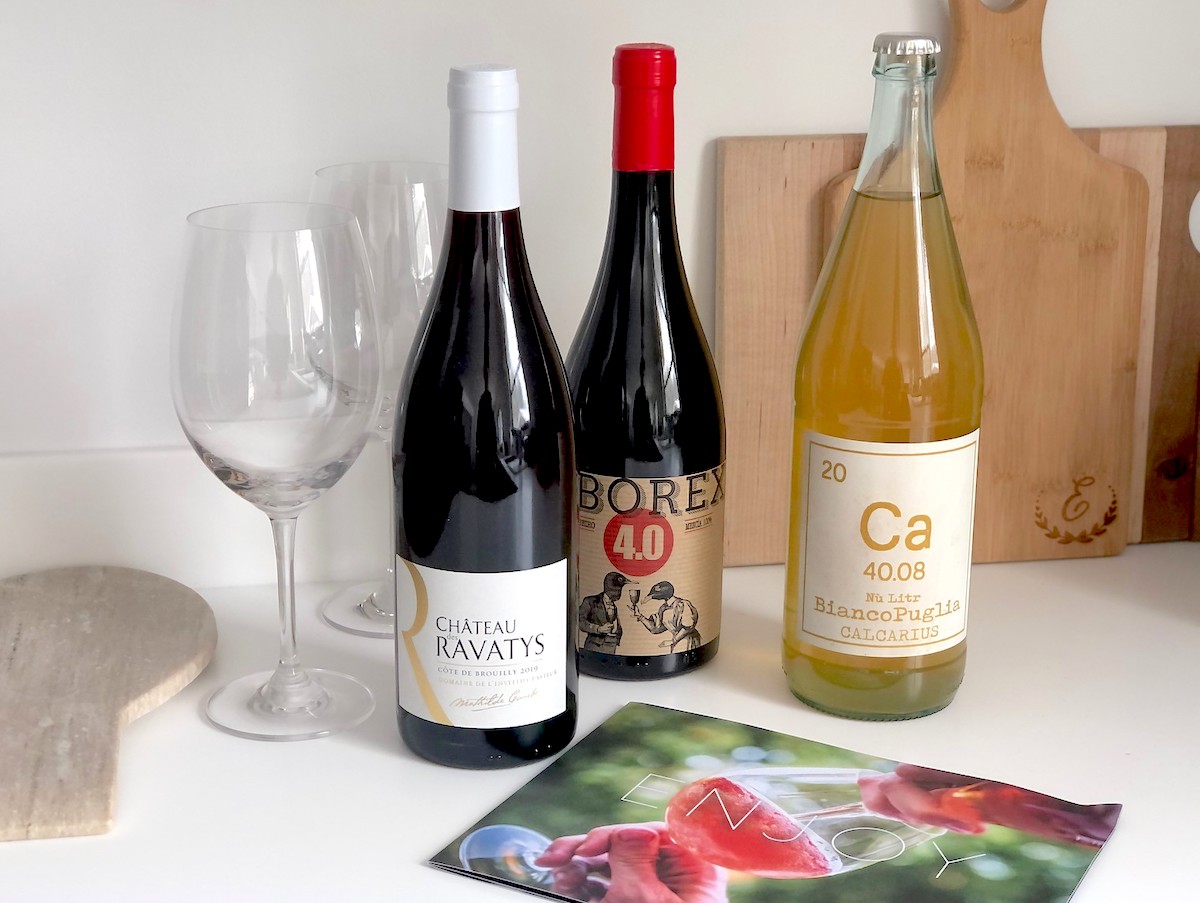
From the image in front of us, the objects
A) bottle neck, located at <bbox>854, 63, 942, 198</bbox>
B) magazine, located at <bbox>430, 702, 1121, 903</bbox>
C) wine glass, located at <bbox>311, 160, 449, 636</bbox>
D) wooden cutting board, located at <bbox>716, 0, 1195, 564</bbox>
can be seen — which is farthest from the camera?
wooden cutting board, located at <bbox>716, 0, 1195, 564</bbox>

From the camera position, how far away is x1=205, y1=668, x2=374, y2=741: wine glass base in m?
0.75

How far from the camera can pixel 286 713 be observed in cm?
77

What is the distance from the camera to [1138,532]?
Answer: 1.05 metres

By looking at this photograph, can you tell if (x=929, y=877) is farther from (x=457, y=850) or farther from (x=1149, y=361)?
(x=1149, y=361)

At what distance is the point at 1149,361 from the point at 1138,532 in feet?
0.45

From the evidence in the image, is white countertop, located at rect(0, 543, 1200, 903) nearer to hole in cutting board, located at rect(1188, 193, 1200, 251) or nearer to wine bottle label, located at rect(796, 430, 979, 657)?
wine bottle label, located at rect(796, 430, 979, 657)

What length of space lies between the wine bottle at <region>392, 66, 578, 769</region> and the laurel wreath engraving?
Answer: 45cm

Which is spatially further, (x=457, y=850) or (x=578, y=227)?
(x=578, y=227)

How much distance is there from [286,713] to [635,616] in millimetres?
209

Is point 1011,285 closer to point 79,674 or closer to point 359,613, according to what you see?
point 359,613

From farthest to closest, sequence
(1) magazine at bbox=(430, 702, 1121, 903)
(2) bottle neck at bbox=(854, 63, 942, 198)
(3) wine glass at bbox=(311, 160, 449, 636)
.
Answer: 1. (3) wine glass at bbox=(311, 160, 449, 636)
2. (2) bottle neck at bbox=(854, 63, 942, 198)
3. (1) magazine at bbox=(430, 702, 1121, 903)

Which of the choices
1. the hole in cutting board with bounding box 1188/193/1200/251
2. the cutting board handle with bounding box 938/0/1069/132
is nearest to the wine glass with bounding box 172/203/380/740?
the cutting board handle with bounding box 938/0/1069/132

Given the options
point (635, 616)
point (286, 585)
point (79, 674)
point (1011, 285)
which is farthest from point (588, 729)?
point (1011, 285)

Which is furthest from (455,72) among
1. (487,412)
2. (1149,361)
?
(1149,361)
